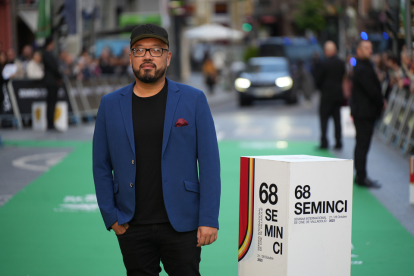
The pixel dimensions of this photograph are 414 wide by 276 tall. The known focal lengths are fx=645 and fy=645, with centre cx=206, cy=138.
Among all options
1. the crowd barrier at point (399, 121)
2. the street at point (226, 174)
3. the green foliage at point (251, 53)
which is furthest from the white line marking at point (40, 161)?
the green foliage at point (251, 53)

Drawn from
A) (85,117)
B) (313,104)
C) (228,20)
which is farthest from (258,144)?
(228,20)

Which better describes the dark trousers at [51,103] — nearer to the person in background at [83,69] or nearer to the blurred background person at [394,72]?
the person in background at [83,69]

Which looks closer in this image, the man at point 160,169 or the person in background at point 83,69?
the man at point 160,169

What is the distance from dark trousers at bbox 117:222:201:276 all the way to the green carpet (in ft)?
5.67

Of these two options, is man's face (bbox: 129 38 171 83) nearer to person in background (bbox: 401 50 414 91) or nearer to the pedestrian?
person in background (bbox: 401 50 414 91)

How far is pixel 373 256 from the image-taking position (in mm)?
5676

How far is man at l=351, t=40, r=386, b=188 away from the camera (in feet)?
28.3

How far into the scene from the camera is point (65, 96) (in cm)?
1839

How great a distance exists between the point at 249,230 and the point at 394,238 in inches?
116

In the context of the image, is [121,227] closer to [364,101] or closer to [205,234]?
[205,234]

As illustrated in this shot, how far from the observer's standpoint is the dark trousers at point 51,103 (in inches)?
628

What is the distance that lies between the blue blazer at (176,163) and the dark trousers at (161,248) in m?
0.07

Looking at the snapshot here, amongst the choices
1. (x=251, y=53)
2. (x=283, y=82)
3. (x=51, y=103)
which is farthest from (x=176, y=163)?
(x=251, y=53)

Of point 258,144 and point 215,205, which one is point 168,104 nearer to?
point 215,205
